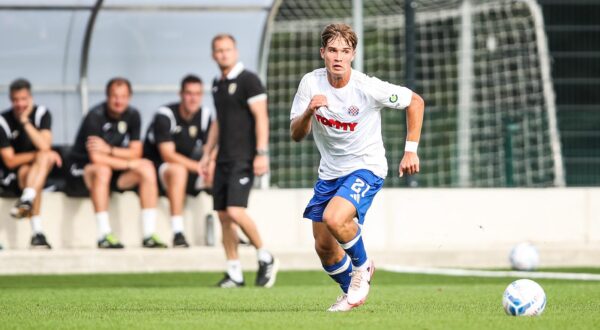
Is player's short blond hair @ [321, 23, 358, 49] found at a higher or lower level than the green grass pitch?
higher

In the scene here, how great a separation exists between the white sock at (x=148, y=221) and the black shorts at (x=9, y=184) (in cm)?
133

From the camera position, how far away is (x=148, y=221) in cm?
1386

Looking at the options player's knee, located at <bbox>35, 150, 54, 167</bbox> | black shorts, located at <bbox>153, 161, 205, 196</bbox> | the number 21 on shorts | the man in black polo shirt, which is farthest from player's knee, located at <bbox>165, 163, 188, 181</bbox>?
the number 21 on shorts

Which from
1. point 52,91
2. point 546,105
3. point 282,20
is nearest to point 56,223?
point 52,91

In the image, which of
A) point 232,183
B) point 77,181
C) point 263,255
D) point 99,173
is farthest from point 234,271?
point 77,181

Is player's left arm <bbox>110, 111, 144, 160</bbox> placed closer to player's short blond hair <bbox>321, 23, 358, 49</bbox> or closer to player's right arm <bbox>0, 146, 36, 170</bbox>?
player's right arm <bbox>0, 146, 36, 170</bbox>

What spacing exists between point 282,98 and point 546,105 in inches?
123

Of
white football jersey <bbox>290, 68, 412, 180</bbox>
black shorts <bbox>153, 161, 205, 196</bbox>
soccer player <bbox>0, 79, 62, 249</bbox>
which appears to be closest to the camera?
white football jersey <bbox>290, 68, 412, 180</bbox>

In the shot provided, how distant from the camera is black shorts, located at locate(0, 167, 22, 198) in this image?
46.2 ft

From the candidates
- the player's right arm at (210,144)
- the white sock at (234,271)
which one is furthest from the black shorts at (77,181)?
the white sock at (234,271)

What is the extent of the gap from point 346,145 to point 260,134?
331 cm

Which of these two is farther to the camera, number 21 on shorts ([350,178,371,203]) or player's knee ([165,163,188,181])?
player's knee ([165,163,188,181])

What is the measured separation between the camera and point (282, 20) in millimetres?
17750

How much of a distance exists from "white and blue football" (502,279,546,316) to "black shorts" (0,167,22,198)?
7.41 metres
